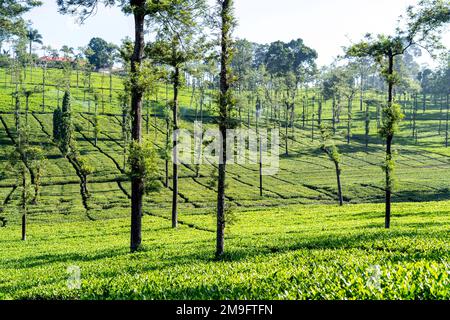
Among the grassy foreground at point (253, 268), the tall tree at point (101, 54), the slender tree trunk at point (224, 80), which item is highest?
the tall tree at point (101, 54)

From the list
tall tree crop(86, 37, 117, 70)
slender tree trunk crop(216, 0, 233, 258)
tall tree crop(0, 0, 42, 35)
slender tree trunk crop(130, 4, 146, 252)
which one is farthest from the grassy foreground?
tall tree crop(86, 37, 117, 70)

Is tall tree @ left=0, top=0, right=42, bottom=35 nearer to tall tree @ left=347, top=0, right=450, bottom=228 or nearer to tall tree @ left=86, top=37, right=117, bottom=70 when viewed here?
tall tree @ left=347, top=0, right=450, bottom=228

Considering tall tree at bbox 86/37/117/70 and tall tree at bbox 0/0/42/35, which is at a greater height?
tall tree at bbox 86/37/117/70

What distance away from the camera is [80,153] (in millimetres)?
106938

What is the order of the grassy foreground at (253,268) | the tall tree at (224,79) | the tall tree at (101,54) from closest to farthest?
the grassy foreground at (253,268)
the tall tree at (224,79)
the tall tree at (101,54)

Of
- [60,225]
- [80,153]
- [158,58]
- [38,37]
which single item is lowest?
[60,225]

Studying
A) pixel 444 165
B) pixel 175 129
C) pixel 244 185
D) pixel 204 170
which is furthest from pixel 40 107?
pixel 444 165

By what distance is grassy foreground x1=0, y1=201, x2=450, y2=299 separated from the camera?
8450 mm

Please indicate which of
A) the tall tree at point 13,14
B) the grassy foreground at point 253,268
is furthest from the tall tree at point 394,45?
the tall tree at point 13,14

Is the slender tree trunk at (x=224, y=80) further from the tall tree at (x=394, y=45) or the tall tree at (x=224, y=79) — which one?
the tall tree at (x=394, y=45)

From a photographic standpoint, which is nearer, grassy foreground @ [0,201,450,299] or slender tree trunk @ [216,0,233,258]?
grassy foreground @ [0,201,450,299]

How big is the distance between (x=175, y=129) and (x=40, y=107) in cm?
10607

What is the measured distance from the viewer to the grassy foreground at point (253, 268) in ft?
27.7
